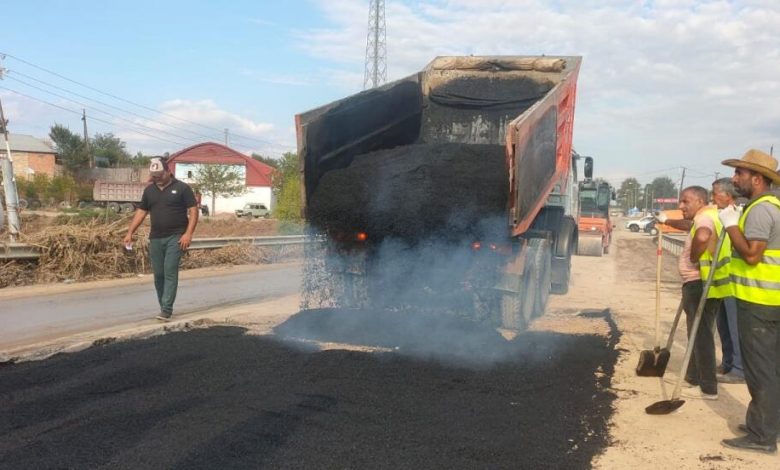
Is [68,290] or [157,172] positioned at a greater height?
[157,172]

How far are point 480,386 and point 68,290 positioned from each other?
840 centimetres

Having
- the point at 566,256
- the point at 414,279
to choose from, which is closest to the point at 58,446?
the point at 414,279

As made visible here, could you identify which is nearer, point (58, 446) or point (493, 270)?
point (58, 446)

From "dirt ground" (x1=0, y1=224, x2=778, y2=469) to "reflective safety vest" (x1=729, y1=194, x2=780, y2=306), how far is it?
3.11 ft

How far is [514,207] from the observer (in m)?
6.29

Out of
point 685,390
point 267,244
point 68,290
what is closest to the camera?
point 685,390

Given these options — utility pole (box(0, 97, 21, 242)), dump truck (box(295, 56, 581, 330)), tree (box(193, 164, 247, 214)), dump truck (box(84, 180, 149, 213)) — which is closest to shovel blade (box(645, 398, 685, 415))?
dump truck (box(295, 56, 581, 330))

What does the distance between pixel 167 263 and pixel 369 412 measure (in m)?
3.94

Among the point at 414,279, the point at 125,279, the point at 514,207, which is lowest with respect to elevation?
the point at 125,279

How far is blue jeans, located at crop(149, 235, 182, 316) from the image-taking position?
23.1 feet

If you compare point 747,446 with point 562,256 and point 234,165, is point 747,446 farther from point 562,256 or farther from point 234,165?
point 234,165

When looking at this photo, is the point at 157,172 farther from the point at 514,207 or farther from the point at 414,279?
the point at 514,207

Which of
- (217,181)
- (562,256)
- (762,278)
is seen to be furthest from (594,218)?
(217,181)

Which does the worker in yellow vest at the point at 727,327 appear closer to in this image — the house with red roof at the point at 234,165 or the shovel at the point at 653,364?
the shovel at the point at 653,364
